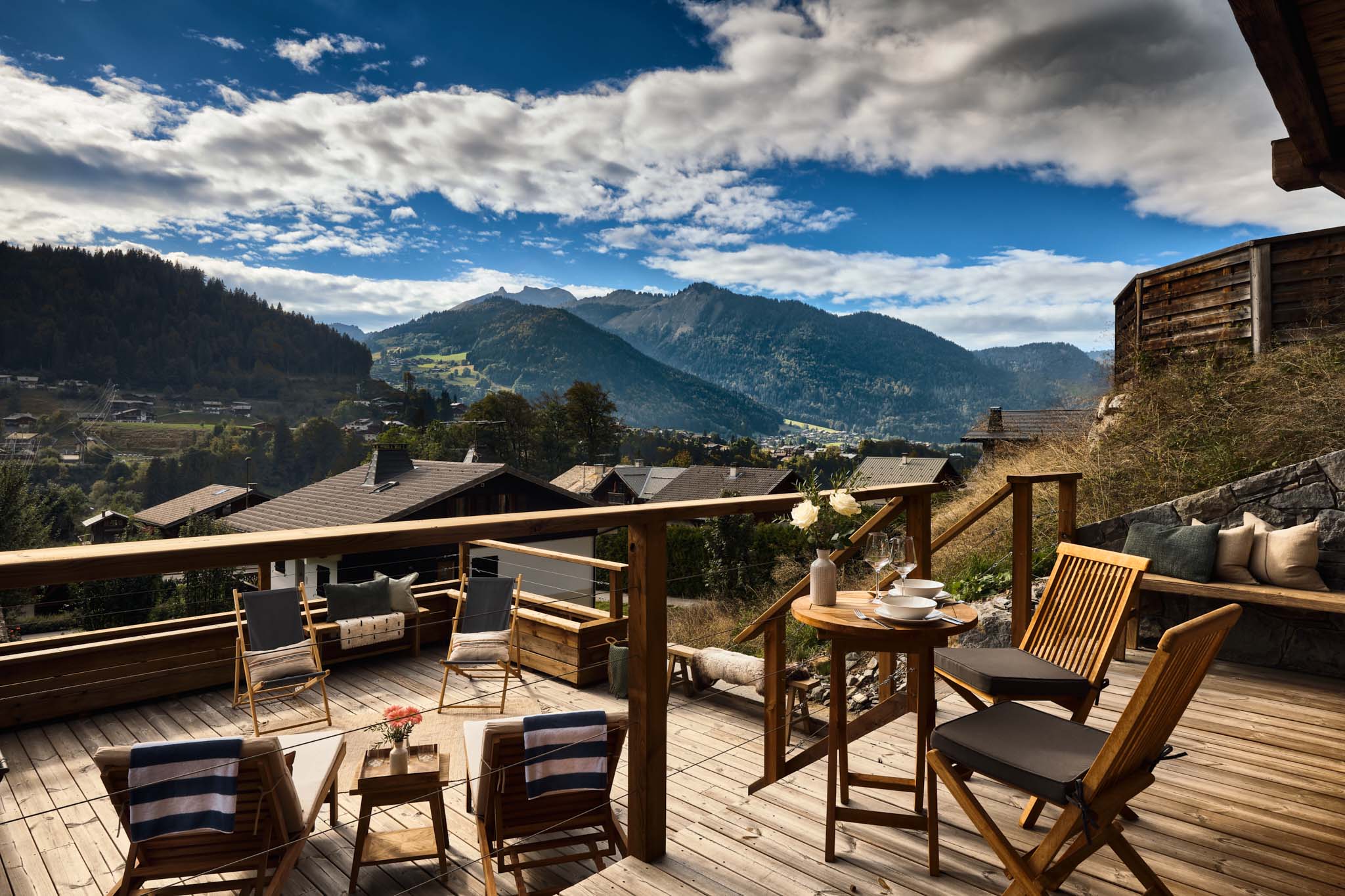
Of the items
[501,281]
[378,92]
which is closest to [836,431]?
[378,92]

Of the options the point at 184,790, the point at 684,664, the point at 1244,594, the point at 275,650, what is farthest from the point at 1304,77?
the point at 275,650

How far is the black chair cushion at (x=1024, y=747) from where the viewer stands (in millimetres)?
1594

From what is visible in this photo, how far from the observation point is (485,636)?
514 centimetres

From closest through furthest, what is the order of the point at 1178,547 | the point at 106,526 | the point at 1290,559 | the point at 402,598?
the point at 1290,559
the point at 1178,547
the point at 402,598
the point at 106,526

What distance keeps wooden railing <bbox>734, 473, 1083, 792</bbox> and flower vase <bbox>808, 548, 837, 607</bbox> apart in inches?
4.0

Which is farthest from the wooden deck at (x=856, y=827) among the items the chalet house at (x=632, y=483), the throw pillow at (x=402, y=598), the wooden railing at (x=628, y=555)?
the chalet house at (x=632, y=483)

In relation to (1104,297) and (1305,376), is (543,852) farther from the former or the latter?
(1104,297)

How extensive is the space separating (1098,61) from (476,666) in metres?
9.98

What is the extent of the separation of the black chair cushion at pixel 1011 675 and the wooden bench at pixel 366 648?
4.68 meters

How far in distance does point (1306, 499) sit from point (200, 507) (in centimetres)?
3245

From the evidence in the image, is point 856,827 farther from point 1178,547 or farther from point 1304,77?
point 1178,547

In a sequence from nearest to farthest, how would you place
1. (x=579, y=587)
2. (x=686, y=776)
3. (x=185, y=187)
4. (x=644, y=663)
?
(x=644, y=663), (x=686, y=776), (x=579, y=587), (x=185, y=187)

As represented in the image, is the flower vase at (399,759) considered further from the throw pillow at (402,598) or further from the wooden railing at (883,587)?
the throw pillow at (402,598)

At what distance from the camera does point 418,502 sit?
1775 centimetres
